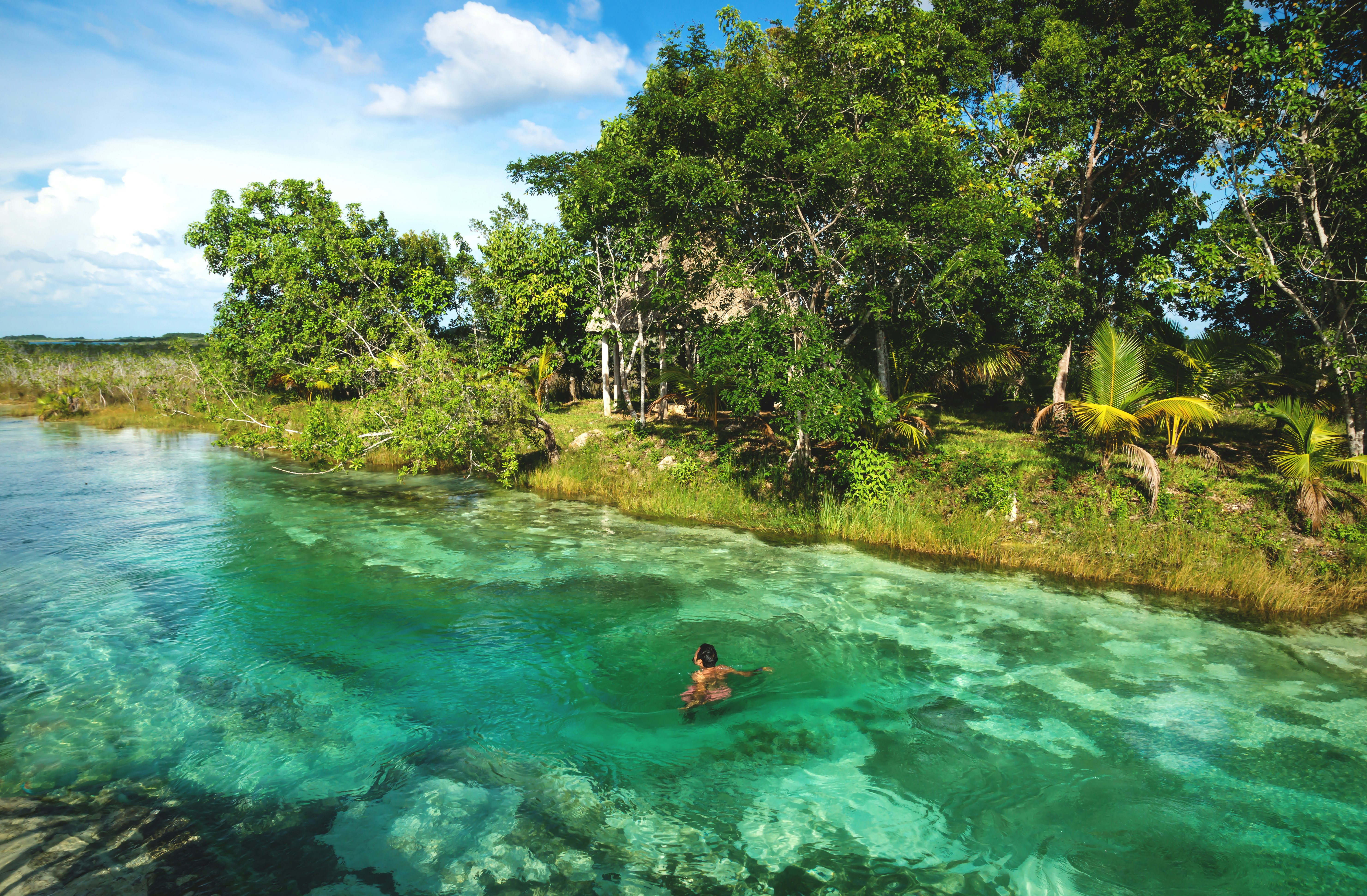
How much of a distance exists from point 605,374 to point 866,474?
14.4 metres

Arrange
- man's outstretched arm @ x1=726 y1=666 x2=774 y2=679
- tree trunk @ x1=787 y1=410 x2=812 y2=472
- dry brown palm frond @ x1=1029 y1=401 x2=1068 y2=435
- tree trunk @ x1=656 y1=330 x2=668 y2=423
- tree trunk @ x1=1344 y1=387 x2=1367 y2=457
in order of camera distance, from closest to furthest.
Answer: man's outstretched arm @ x1=726 y1=666 x2=774 y2=679 < tree trunk @ x1=1344 y1=387 x2=1367 y2=457 < dry brown palm frond @ x1=1029 y1=401 x2=1068 y2=435 < tree trunk @ x1=787 y1=410 x2=812 y2=472 < tree trunk @ x1=656 y1=330 x2=668 y2=423

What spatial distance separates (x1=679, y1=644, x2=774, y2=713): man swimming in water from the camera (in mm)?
8258

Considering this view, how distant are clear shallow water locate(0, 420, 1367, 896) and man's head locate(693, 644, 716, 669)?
0.54 m

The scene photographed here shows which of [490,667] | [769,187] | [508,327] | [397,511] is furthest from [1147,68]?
[508,327]

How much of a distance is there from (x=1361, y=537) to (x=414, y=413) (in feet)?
61.2

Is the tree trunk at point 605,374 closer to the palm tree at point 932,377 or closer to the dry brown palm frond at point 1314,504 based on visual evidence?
the palm tree at point 932,377

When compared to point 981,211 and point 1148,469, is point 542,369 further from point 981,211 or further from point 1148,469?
point 1148,469

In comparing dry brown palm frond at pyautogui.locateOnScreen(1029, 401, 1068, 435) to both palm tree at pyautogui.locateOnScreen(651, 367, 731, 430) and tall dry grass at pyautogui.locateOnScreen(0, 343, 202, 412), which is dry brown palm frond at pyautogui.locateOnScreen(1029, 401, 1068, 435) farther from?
tall dry grass at pyautogui.locateOnScreen(0, 343, 202, 412)

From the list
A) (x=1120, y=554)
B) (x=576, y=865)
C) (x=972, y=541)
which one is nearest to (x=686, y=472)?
(x=972, y=541)

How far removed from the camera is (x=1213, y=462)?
1445 centimetres

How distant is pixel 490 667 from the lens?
365 inches

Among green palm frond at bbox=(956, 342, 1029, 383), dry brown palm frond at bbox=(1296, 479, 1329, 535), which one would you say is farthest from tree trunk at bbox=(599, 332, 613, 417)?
dry brown palm frond at bbox=(1296, 479, 1329, 535)

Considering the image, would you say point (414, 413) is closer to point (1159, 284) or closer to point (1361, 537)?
point (1159, 284)

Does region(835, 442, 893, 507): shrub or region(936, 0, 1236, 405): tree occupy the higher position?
region(936, 0, 1236, 405): tree
